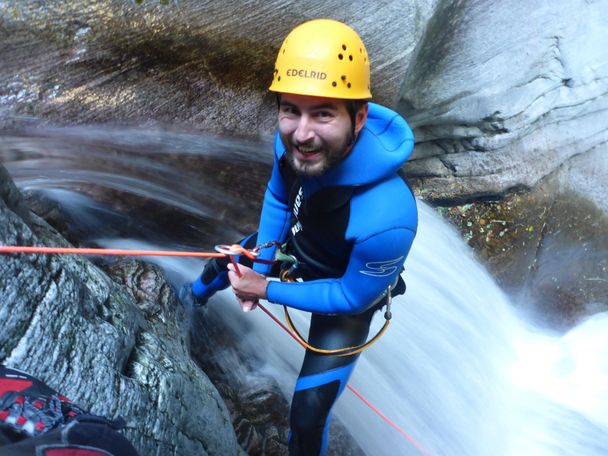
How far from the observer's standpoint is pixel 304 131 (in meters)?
1.81

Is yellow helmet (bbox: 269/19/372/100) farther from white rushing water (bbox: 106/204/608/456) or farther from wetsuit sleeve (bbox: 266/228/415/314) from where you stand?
white rushing water (bbox: 106/204/608/456)

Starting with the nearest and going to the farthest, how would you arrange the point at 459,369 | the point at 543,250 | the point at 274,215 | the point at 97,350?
the point at 97,350
the point at 274,215
the point at 459,369
the point at 543,250

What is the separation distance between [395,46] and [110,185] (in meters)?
2.88

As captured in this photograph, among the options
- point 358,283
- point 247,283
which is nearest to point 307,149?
point 358,283

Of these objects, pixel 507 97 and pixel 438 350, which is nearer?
pixel 438 350

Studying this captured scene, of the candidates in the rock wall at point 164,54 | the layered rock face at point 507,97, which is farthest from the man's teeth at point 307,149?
the layered rock face at point 507,97

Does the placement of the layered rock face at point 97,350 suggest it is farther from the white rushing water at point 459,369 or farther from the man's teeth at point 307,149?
the man's teeth at point 307,149

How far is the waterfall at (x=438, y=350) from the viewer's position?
3.67 meters

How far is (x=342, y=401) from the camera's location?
3748 mm

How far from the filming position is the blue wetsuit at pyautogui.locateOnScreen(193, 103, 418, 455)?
2010 millimetres

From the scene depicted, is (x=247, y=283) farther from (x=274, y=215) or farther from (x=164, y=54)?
(x=164, y=54)

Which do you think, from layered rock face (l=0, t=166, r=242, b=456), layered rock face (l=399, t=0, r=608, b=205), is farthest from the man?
layered rock face (l=399, t=0, r=608, b=205)

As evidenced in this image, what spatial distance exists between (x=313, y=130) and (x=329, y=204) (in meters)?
0.38

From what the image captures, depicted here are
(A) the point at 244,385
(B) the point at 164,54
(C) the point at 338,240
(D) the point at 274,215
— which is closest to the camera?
(C) the point at 338,240
